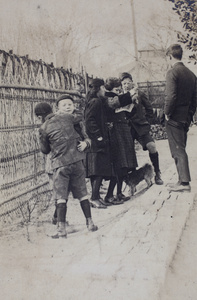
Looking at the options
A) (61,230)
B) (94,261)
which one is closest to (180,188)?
(61,230)

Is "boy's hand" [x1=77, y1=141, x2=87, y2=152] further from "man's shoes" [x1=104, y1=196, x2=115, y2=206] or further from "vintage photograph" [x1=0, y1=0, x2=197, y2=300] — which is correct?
"man's shoes" [x1=104, y1=196, x2=115, y2=206]

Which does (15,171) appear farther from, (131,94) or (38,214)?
(131,94)

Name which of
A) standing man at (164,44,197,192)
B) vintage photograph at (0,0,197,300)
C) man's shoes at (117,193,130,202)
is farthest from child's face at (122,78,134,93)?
man's shoes at (117,193,130,202)

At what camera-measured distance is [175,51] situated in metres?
4.88

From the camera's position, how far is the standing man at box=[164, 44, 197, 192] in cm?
488

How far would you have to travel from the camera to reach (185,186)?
5.09 metres

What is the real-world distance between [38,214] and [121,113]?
174 centimetres

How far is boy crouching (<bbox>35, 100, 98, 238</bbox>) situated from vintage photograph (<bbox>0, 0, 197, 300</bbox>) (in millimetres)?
10

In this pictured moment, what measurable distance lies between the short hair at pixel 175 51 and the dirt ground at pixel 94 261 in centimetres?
191

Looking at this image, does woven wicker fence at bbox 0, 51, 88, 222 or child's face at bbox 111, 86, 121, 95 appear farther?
child's face at bbox 111, 86, 121, 95

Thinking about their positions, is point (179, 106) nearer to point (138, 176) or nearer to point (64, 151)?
point (138, 176)

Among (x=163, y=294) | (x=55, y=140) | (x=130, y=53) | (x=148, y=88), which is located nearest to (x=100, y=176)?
(x=55, y=140)

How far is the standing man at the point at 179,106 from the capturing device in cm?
488

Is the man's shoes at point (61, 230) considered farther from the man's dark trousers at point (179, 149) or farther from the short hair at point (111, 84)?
the short hair at point (111, 84)
